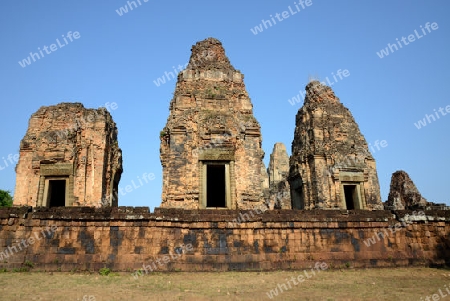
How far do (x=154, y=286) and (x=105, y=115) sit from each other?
10.6 meters

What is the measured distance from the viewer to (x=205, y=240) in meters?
9.20

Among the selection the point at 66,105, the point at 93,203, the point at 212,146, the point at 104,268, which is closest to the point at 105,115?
the point at 66,105

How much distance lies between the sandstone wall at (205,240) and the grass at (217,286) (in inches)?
16.1

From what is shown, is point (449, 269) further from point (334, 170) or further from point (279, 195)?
point (279, 195)

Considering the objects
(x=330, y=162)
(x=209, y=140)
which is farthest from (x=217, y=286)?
(x=330, y=162)

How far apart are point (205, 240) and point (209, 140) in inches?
216

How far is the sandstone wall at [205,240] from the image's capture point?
28.5 feet

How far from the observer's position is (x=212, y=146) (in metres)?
14.0
